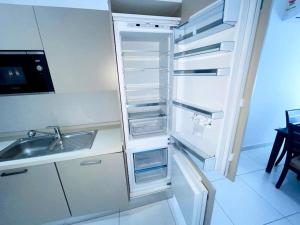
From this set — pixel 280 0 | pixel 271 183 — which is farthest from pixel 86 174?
pixel 280 0

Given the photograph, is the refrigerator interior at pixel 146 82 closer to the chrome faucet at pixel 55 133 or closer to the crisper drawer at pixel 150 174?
the crisper drawer at pixel 150 174

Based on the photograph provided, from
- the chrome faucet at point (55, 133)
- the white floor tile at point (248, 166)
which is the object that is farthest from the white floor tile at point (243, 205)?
the chrome faucet at point (55, 133)

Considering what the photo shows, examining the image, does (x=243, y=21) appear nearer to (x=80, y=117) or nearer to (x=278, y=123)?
(x=80, y=117)

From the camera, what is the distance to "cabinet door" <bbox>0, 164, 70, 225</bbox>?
1.09m

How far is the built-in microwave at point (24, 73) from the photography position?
1.03m

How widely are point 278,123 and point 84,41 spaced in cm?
349

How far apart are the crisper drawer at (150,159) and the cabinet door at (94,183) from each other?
30 centimetres

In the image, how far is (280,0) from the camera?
1.82 m

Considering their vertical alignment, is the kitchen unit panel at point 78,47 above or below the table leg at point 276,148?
above

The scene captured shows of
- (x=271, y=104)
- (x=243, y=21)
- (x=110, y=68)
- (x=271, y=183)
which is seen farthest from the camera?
(x=271, y=104)

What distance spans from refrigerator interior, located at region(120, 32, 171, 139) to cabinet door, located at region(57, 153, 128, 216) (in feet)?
1.20

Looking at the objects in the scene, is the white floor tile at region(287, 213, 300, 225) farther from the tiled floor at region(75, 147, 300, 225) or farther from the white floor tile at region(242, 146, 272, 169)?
the white floor tile at region(242, 146, 272, 169)

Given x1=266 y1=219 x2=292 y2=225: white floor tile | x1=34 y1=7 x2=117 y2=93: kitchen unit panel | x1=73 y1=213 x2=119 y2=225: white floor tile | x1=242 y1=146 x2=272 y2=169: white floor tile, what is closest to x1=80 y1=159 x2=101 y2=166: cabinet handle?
x1=34 y1=7 x2=117 y2=93: kitchen unit panel

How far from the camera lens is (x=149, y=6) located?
1.09m
